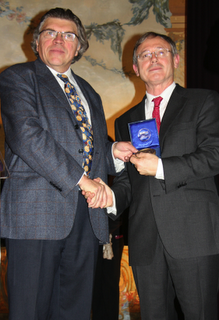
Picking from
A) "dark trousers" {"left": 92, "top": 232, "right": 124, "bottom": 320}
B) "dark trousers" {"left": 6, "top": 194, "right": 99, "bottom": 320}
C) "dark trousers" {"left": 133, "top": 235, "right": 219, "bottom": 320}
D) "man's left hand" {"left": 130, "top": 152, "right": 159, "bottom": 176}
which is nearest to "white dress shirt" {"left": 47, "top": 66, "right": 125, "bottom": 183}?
"man's left hand" {"left": 130, "top": 152, "right": 159, "bottom": 176}

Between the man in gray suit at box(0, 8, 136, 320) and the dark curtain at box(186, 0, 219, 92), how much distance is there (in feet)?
7.87

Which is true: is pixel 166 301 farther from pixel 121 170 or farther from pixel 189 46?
pixel 189 46

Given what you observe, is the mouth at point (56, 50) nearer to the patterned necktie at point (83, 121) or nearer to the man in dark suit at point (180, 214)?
the patterned necktie at point (83, 121)

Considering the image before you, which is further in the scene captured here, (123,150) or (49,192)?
(123,150)

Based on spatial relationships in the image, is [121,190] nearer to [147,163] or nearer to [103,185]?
[103,185]

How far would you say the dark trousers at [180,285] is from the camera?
5.06ft

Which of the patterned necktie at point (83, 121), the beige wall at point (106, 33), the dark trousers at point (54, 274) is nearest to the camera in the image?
the dark trousers at point (54, 274)

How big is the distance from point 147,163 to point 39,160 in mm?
551

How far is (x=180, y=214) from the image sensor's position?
1.61 meters

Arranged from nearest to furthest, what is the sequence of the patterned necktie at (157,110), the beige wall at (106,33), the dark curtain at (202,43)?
1. the patterned necktie at (157,110)
2. the dark curtain at (202,43)
3. the beige wall at (106,33)

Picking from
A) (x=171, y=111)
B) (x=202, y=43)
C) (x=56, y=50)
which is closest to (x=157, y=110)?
(x=171, y=111)

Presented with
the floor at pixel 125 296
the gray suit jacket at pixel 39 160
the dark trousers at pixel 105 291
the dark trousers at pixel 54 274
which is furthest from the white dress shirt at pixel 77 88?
the floor at pixel 125 296

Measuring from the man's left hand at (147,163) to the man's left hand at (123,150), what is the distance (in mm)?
182

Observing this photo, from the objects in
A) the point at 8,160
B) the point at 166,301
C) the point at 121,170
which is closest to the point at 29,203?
the point at 8,160
